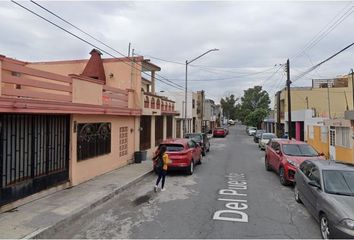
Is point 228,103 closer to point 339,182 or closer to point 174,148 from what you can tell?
point 174,148

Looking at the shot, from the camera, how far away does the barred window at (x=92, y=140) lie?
12.7 m

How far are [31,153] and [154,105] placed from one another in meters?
13.1

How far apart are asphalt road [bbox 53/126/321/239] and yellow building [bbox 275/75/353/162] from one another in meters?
7.86

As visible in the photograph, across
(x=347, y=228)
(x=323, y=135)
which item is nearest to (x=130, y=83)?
(x=323, y=135)

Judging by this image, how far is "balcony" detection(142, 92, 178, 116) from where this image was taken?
20431 mm

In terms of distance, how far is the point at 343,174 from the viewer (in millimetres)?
8383

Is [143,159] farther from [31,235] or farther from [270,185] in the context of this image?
[31,235]

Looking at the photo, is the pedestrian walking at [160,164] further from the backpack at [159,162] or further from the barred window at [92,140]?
the barred window at [92,140]

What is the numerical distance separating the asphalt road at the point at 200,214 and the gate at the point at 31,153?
6.47ft

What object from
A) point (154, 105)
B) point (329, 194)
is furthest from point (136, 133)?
point (329, 194)

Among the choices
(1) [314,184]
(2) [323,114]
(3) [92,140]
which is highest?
(2) [323,114]

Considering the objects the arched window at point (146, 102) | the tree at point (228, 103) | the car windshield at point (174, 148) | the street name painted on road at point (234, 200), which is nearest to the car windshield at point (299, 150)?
the street name painted on road at point (234, 200)

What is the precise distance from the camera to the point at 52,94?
1038 centimetres

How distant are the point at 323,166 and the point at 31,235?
700 cm
